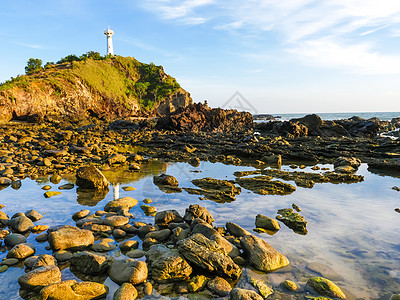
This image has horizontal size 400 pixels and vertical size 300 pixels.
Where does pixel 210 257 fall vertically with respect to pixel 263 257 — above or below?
above

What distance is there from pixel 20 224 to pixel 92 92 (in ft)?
205

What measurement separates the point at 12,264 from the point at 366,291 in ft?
16.9

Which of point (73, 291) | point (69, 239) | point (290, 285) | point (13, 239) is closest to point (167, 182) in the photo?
point (69, 239)

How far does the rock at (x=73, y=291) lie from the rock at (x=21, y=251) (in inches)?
51.4

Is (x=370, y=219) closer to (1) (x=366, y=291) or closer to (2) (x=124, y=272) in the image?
(1) (x=366, y=291)

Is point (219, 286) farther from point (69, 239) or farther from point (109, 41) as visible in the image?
point (109, 41)

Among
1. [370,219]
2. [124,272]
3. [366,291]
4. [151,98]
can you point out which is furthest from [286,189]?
[151,98]

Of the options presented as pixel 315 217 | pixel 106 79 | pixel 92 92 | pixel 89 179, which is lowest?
pixel 315 217

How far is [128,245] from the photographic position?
14.6ft

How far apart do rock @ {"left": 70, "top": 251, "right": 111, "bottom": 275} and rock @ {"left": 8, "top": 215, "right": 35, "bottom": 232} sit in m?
1.90

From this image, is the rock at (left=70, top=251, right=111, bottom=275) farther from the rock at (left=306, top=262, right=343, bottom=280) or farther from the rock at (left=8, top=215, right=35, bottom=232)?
the rock at (left=306, top=262, right=343, bottom=280)

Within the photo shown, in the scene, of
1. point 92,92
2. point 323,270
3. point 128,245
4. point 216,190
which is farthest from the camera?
point 92,92

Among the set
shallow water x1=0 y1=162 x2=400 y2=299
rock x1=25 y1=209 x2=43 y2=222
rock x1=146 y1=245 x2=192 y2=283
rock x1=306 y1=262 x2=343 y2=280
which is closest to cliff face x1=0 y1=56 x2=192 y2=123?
shallow water x1=0 y1=162 x2=400 y2=299

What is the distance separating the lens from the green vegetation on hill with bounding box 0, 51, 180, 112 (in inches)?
1987
